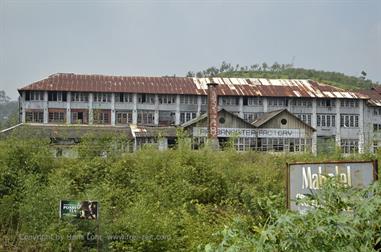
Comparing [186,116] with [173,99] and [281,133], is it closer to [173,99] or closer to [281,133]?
[173,99]

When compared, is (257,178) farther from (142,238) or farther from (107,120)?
(107,120)

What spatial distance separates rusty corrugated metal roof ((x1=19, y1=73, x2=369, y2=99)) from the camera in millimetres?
36156

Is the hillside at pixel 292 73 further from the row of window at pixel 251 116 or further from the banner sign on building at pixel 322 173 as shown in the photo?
the banner sign on building at pixel 322 173

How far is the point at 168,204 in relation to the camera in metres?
9.52

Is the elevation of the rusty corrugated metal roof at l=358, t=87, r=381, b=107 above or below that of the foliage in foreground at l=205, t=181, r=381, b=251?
above

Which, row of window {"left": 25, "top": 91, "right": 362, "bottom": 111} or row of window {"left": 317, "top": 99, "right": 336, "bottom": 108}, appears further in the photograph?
row of window {"left": 317, "top": 99, "right": 336, "bottom": 108}

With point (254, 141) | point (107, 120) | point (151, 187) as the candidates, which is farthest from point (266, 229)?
point (107, 120)

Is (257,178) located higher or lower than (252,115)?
lower

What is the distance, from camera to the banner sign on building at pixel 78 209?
779cm

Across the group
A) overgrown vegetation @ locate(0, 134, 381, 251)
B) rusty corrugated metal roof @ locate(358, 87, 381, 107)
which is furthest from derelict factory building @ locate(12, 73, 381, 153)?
overgrown vegetation @ locate(0, 134, 381, 251)

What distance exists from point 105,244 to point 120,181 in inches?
196

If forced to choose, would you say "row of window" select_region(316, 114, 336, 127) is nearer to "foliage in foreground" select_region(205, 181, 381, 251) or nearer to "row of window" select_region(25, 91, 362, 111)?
"row of window" select_region(25, 91, 362, 111)

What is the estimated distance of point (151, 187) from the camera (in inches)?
409

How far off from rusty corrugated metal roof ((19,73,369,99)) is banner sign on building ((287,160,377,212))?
32.1 m
